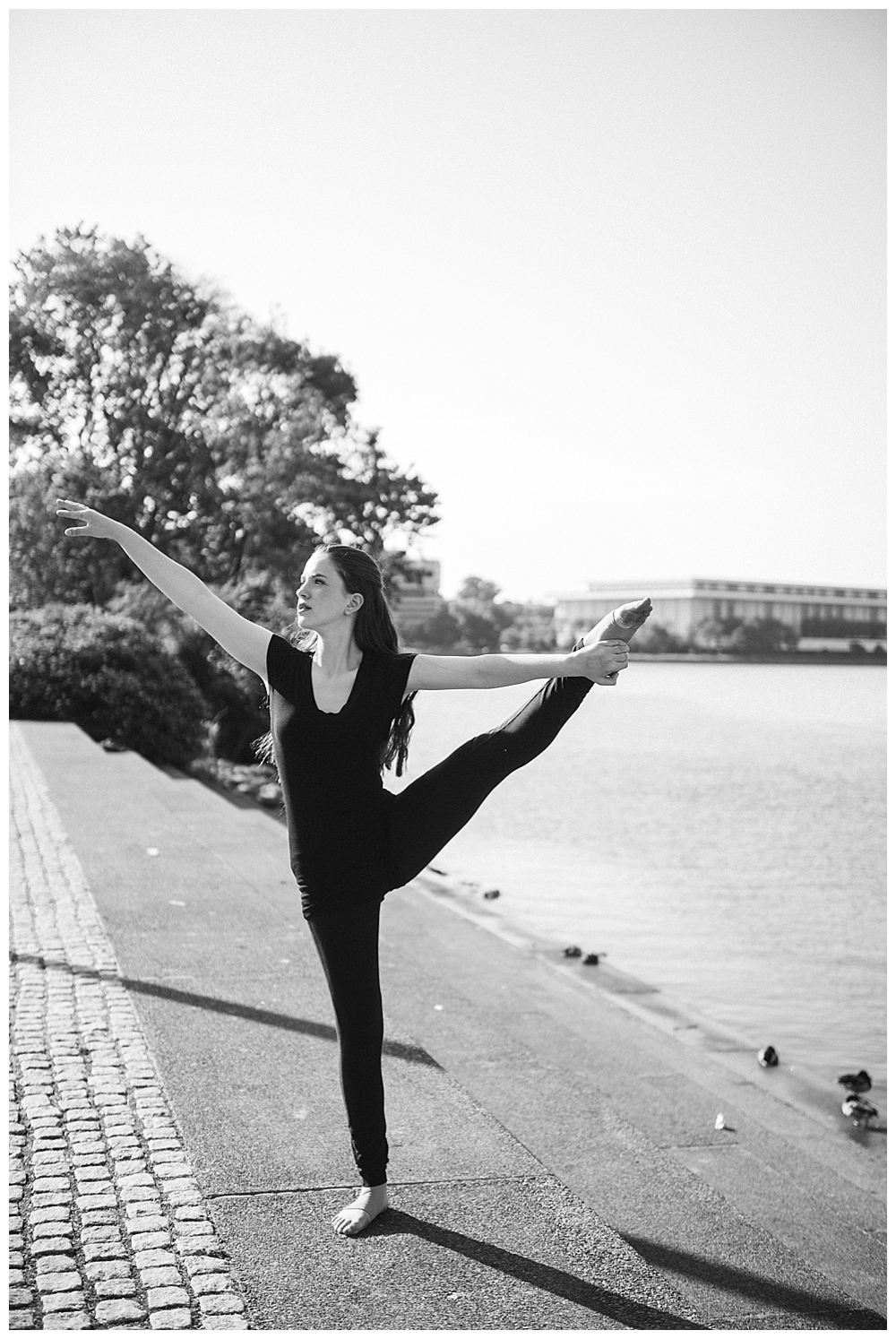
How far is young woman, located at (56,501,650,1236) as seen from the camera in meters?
3.75

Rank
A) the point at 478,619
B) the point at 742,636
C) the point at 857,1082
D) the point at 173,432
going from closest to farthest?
the point at 857,1082
the point at 173,432
the point at 478,619
the point at 742,636

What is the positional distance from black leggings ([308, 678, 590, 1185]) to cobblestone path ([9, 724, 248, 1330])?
66cm

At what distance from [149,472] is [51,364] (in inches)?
147

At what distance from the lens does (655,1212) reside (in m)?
4.73

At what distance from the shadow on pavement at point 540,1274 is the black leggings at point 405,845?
0.33m

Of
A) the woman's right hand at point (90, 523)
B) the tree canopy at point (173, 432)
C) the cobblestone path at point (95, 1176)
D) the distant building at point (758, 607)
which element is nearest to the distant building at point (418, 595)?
the tree canopy at point (173, 432)

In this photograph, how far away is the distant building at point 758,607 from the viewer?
3243 inches

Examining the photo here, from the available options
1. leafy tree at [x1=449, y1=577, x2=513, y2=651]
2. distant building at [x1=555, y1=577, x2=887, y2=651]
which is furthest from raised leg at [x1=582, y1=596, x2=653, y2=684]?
distant building at [x1=555, y1=577, x2=887, y2=651]

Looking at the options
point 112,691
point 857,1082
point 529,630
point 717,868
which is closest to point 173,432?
point 112,691

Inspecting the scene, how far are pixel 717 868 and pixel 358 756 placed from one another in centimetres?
1749

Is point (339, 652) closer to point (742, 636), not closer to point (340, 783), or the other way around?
point (340, 783)

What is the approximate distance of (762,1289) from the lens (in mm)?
4199

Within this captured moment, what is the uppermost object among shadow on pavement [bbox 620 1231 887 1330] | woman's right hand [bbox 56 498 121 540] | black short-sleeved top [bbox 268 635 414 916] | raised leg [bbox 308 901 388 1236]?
woman's right hand [bbox 56 498 121 540]

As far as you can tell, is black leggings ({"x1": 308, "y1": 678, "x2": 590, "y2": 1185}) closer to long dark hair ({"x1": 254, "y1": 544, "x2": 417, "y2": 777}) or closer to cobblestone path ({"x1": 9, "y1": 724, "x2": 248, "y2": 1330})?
long dark hair ({"x1": 254, "y1": 544, "x2": 417, "y2": 777})
